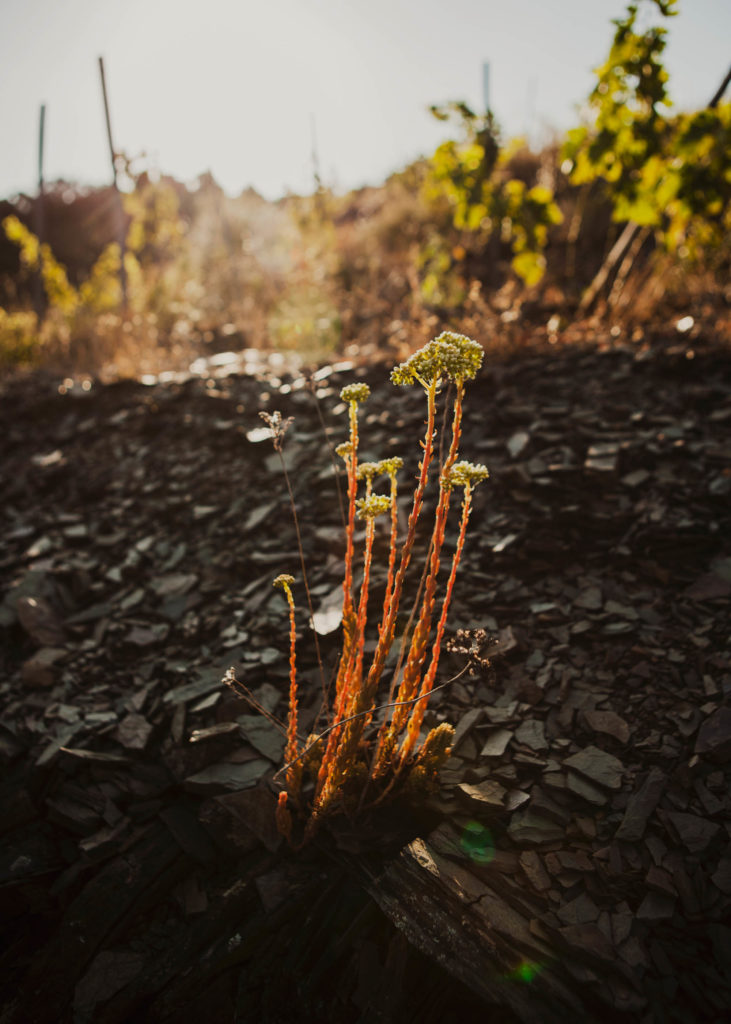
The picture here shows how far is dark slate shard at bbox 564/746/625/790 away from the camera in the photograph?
1826 mm

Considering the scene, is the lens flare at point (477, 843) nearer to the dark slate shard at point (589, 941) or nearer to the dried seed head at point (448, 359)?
the dark slate shard at point (589, 941)

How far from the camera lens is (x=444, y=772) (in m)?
1.92

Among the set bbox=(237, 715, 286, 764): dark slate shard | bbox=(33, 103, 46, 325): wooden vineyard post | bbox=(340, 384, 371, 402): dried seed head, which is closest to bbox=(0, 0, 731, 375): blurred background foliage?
bbox=(33, 103, 46, 325): wooden vineyard post

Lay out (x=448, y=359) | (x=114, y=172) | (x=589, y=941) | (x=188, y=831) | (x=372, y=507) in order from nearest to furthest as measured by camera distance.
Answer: (x=448, y=359)
(x=589, y=941)
(x=372, y=507)
(x=188, y=831)
(x=114, y=172)

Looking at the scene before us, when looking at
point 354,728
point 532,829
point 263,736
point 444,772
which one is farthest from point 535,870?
point 263,736

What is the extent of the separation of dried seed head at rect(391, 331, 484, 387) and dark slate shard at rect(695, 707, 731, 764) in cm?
147

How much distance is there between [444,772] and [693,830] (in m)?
0.75

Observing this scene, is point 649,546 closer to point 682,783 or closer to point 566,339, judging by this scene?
point 682,783

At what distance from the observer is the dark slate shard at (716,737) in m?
1.83

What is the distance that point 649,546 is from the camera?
2.68 m

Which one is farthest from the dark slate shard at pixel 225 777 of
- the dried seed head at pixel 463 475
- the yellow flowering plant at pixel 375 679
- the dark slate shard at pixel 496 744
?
the dried seed head at pixel 463 475

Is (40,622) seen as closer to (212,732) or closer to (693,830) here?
(212,732)

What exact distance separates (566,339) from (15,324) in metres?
8.32

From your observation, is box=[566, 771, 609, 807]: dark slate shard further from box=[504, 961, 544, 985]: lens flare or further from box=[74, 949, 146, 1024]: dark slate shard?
box=[74, 949, 146, 1024]: dark slate shard
